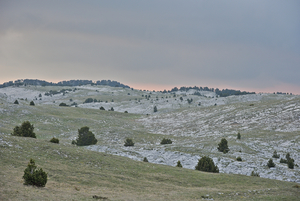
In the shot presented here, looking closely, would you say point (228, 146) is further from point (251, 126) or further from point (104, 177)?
point (104, 177)

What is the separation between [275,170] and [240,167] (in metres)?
4.22

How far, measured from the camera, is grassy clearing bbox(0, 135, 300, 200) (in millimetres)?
15962

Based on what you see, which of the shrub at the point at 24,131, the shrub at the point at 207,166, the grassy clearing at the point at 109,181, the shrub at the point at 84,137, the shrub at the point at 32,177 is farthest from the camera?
the shrub at the point at 84,137

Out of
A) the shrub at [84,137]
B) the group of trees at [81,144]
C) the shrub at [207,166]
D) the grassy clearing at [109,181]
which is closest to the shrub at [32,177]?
the group of trees at [81,144]

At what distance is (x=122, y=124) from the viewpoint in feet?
276

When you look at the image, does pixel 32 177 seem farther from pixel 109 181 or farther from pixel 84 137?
pixel 84 137

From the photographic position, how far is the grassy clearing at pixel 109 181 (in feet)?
52.4

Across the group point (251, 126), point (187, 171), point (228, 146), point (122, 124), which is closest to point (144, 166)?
point (187, 171)

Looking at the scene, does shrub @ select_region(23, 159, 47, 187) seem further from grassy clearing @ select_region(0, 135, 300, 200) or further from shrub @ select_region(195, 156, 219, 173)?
shrub @ select_region(195, 156, 219, 173)

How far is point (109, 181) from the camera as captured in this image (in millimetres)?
20938

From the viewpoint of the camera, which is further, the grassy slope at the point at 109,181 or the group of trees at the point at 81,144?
the grassy slope at the point at 109,181

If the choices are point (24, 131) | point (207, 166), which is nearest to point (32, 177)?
point (24, 131)

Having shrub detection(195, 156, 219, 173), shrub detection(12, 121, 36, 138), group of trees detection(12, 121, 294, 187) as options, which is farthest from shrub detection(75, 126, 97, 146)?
shrub detection(195, 156, 219, 173)

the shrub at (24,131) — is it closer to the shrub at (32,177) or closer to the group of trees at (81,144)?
the group of trees at (81,144)
